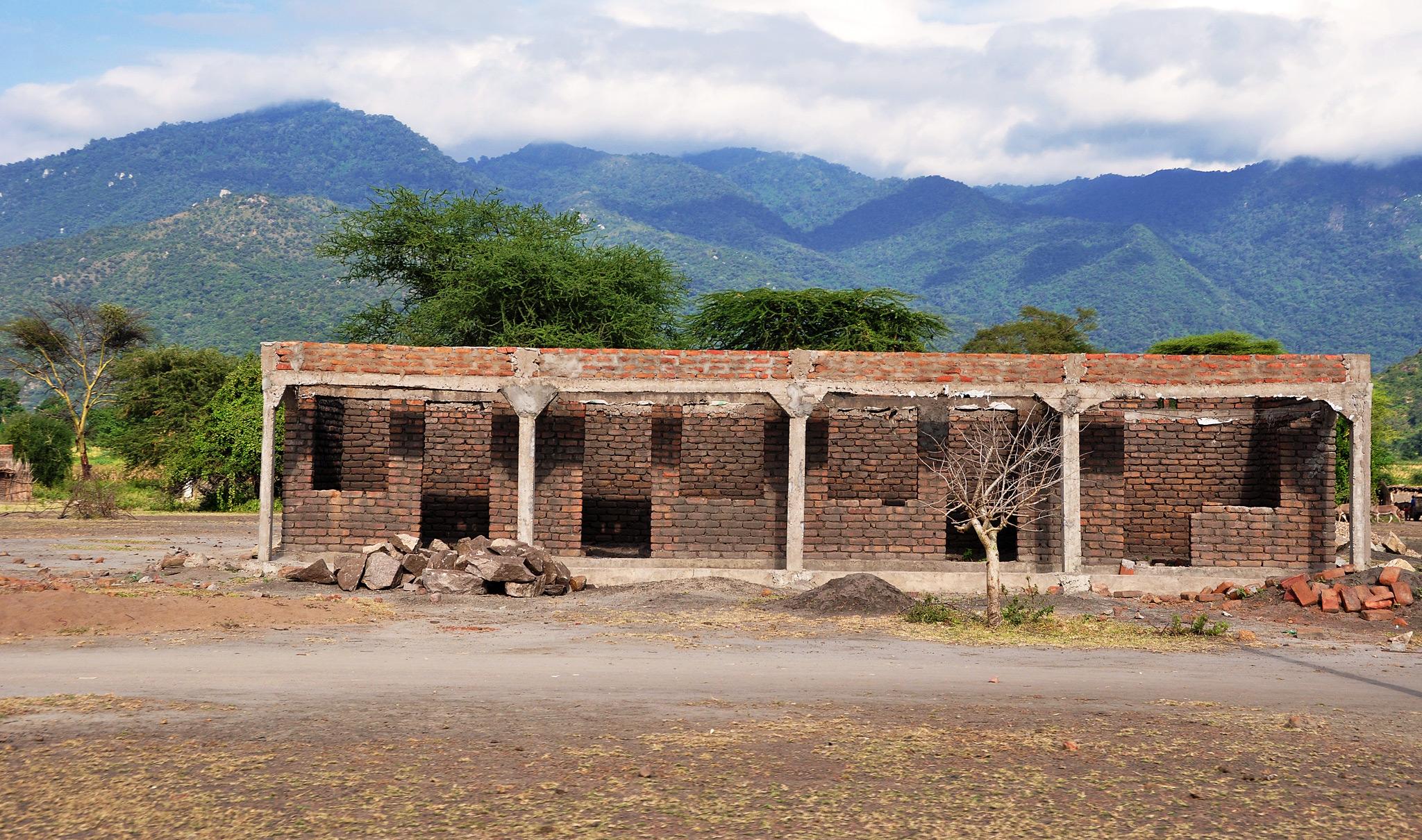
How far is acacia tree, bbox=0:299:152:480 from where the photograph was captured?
47219 millimetres

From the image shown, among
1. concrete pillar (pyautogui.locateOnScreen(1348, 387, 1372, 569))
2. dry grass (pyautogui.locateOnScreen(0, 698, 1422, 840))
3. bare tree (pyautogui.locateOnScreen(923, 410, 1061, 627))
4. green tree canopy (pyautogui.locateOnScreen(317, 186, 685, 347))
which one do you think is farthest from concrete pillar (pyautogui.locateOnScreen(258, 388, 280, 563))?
concrete pillar (pyautogui.locateOnScreen(1348, 387, 1372, 569))

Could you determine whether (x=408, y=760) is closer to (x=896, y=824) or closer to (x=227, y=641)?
(x=896, y=824)

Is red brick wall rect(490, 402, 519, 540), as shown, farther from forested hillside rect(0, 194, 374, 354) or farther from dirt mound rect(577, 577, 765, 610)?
forested hillside rect(0, 194, 374, 354)

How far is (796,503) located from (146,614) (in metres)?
8.15

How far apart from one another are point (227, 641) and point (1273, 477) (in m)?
13.8

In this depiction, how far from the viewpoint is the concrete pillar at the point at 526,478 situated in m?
16.0

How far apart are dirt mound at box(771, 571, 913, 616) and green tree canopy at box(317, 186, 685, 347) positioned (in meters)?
15.4

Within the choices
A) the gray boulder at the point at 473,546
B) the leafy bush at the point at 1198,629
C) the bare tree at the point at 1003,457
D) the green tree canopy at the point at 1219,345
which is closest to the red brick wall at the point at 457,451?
the gray boulder at the point at 473,546

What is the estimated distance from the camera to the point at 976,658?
10773 mm

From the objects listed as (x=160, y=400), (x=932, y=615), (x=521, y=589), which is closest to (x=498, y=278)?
(x=521, y=589)

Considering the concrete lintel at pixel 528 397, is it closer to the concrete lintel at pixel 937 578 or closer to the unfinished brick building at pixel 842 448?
the unfinished brick building at pixel 842 448

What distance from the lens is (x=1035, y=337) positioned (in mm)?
64938

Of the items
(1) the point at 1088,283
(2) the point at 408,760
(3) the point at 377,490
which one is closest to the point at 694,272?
(1) the point at 1088,283

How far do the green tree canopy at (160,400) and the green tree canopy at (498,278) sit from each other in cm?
818
